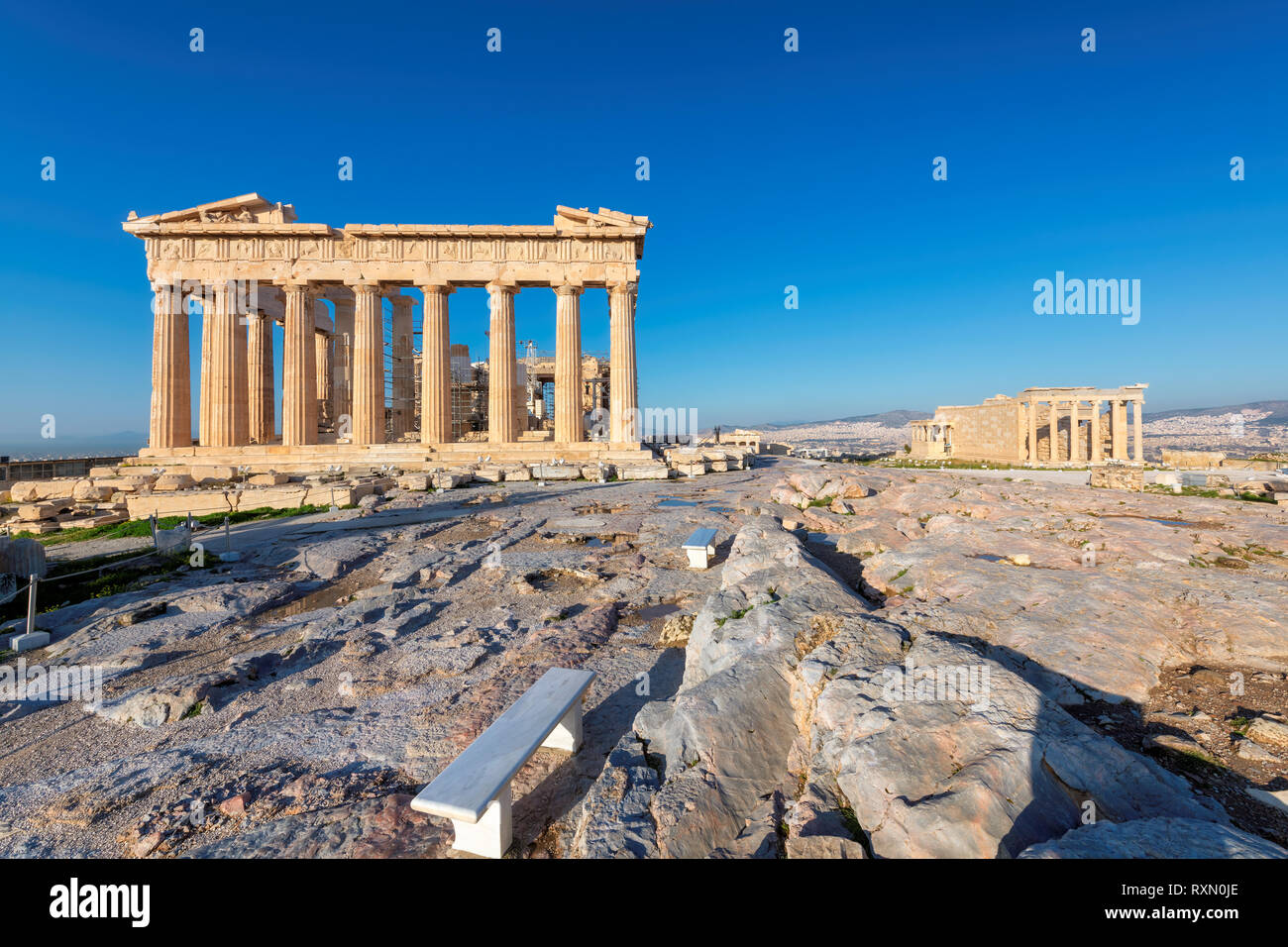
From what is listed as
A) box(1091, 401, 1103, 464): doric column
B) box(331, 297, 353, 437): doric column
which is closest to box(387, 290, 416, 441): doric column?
box(331, 297, 353, 437): doric column

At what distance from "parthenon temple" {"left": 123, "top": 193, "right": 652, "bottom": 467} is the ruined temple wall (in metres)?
29.3

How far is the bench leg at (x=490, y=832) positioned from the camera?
2883 mm

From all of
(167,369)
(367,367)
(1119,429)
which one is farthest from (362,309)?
(1119,429)

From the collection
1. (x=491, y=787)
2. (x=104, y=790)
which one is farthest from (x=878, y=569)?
(x=104, y=790)

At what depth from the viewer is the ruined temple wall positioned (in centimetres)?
3866

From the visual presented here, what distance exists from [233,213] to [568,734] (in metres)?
34.7

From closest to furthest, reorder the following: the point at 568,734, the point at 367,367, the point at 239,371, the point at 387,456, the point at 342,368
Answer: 1. the point at 568,734
2. the point at 387,456
3. the point at 239,371
4. the point at 367,367
5. the point at 342,368

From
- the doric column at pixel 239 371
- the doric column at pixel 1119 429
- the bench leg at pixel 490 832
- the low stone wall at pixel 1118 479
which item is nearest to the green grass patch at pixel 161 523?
the bench leg at pixel 490 832

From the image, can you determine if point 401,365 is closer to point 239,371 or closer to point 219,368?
point 239,371

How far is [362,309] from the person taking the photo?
27.5 metres

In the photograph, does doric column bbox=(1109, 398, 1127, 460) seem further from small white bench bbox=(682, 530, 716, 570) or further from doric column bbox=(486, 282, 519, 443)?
small white bench bbox=(682, 530, 716, 570)

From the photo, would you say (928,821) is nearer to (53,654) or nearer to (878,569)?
(878,569)

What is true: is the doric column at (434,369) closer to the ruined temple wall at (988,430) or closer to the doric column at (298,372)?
the doric column at (298,372)

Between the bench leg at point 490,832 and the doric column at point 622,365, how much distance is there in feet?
83.0
